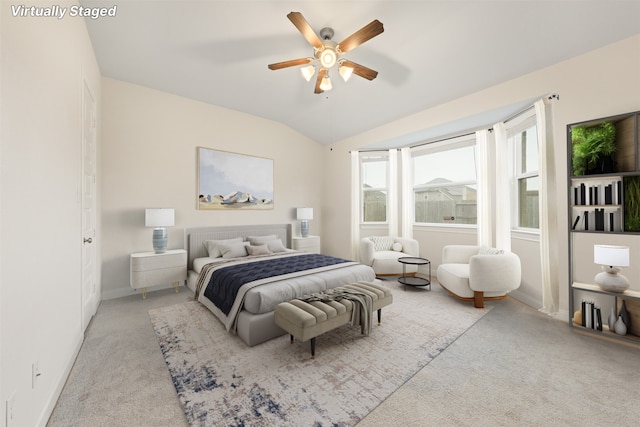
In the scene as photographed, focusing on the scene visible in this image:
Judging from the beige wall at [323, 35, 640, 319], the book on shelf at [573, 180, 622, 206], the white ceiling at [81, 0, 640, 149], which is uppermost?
the white ceiling at [81, 0, 640, 149]

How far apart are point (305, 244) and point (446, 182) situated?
10.6ft

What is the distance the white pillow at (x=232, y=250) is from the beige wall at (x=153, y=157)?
735 millimetres

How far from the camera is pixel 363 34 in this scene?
2229mm

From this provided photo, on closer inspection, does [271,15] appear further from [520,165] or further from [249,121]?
[520,165]

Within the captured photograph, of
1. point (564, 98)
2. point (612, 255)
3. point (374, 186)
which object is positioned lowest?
point (612, 255)

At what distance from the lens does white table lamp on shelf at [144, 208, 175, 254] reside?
12.1 feet

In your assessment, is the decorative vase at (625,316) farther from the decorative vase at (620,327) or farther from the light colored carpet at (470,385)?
the light colored carpet at (470,385)

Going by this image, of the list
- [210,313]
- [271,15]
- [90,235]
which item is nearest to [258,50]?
[271,15]

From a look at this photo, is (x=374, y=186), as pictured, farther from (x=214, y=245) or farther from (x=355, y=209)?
(x=214, y=245)

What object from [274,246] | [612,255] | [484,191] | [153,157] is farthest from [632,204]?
[153,157]

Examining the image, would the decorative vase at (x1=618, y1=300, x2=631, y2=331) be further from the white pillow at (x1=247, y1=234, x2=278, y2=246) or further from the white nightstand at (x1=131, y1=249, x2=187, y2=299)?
the white nightstand at (x1=131, y1=249, x2=187, y2=299)

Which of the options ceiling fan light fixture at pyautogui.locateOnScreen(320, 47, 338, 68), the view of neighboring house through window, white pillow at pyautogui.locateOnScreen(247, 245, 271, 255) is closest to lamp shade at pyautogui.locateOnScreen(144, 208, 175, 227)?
white pillow at pyautogui.locateOnScreen(247, 245, 271, 255)

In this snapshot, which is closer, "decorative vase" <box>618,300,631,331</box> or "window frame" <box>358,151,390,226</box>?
"decorative vase" <box>618,300,631,331</box>

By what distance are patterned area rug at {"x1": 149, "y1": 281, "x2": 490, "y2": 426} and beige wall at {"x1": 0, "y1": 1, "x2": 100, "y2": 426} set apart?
78 centimetres
